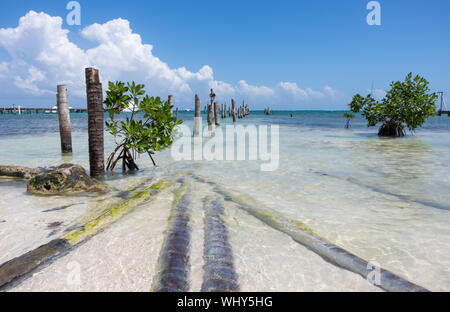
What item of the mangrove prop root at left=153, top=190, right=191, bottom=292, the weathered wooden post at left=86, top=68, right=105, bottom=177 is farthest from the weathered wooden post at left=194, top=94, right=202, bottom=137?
the mangrove prop root at left=153, top=190, right=191, bottom=292

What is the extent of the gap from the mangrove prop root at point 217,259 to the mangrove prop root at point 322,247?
28.9 inches

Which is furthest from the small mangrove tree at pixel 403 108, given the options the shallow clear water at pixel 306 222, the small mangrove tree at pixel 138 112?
the small mangrove tree at pixel 138 112

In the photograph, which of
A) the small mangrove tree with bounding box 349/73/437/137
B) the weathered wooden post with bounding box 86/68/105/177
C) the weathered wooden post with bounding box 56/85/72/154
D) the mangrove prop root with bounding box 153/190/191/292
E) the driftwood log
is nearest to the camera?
the mangrove prop root with bounding box 153/190/191/292

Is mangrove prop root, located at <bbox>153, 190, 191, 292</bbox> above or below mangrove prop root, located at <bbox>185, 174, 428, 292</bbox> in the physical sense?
above

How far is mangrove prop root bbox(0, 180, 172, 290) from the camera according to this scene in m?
2.45

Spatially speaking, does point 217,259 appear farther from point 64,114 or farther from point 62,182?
point 64,114

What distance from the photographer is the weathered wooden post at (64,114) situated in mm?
10016

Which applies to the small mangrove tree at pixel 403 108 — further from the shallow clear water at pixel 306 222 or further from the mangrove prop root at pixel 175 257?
the mangrove prop root at pixel 175 257

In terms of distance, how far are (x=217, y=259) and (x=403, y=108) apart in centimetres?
2033

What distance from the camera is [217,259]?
2.76m

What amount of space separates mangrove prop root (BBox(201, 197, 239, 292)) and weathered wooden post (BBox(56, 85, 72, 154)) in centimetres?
883

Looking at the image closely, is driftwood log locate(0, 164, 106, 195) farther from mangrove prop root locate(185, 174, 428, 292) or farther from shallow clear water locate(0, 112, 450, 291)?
mangrove prop root locate(185, 174, 428, 292)
